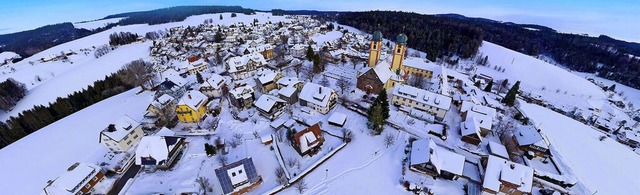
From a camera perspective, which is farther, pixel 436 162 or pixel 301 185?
pixel 436 162

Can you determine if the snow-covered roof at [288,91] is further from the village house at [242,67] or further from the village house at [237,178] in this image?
the village house at [242,67]

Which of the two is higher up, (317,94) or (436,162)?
(317,94)

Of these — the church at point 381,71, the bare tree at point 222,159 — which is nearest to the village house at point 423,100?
the church at point 381,71

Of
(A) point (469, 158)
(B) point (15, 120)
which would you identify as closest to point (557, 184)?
(A) point (469, 158)

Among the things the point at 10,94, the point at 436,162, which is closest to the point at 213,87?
the point at 436,162

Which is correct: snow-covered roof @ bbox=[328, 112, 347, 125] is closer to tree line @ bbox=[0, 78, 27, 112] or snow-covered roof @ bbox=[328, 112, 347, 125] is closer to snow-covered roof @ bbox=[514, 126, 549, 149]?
snow-covered roof @ bbox=[514, 126, 549, 149]

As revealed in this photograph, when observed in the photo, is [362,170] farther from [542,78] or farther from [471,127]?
[542,78]

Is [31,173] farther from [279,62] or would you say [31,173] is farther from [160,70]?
[279,62]
